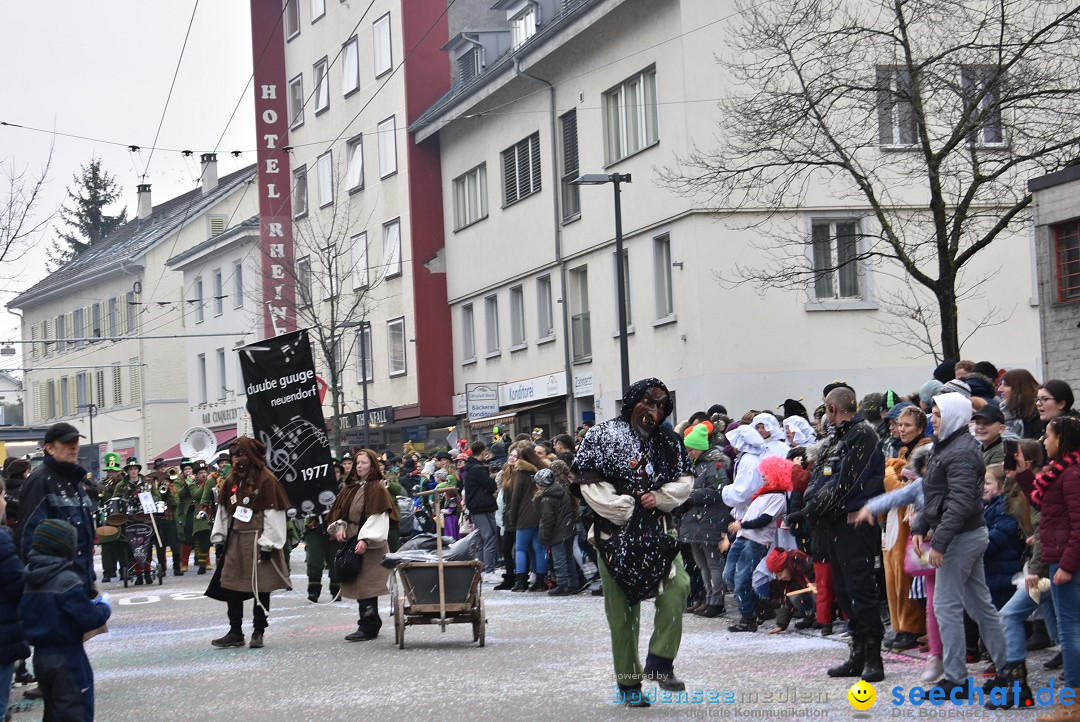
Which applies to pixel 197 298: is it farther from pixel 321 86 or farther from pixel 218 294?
pixel 321 86

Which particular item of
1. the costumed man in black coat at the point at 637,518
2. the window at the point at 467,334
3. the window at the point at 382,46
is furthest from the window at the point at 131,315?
the costumed man in black coat at the point at 637,518

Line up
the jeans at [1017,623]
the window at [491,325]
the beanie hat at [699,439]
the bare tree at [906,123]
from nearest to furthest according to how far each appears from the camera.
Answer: the jeans at [1017,623] → the beanie hat at [699,439] → the bare tree at [906,123] → the window at [491,325]

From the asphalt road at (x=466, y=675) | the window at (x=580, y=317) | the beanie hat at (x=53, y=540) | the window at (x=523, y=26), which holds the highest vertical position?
the window at (x=523, y=26)

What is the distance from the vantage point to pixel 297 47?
47.5 meters

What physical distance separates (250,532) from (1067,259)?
888cm

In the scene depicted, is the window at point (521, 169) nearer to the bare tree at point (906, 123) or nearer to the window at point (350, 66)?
the bare tree at point (906, 123)

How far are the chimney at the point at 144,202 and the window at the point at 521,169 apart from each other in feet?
139

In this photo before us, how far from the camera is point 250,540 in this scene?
13.7 metres

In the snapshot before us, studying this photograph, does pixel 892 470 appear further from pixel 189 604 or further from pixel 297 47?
pixel 297 47

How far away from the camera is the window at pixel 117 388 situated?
66.8 metres

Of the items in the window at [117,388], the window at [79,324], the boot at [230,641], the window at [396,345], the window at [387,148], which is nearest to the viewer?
the boot at [230,641]

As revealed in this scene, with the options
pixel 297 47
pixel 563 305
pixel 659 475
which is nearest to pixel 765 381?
pixel 563 305

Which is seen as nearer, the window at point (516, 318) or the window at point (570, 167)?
the window at point (570, 167)

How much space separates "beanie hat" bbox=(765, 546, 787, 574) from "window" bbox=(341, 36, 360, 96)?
3255 cm
